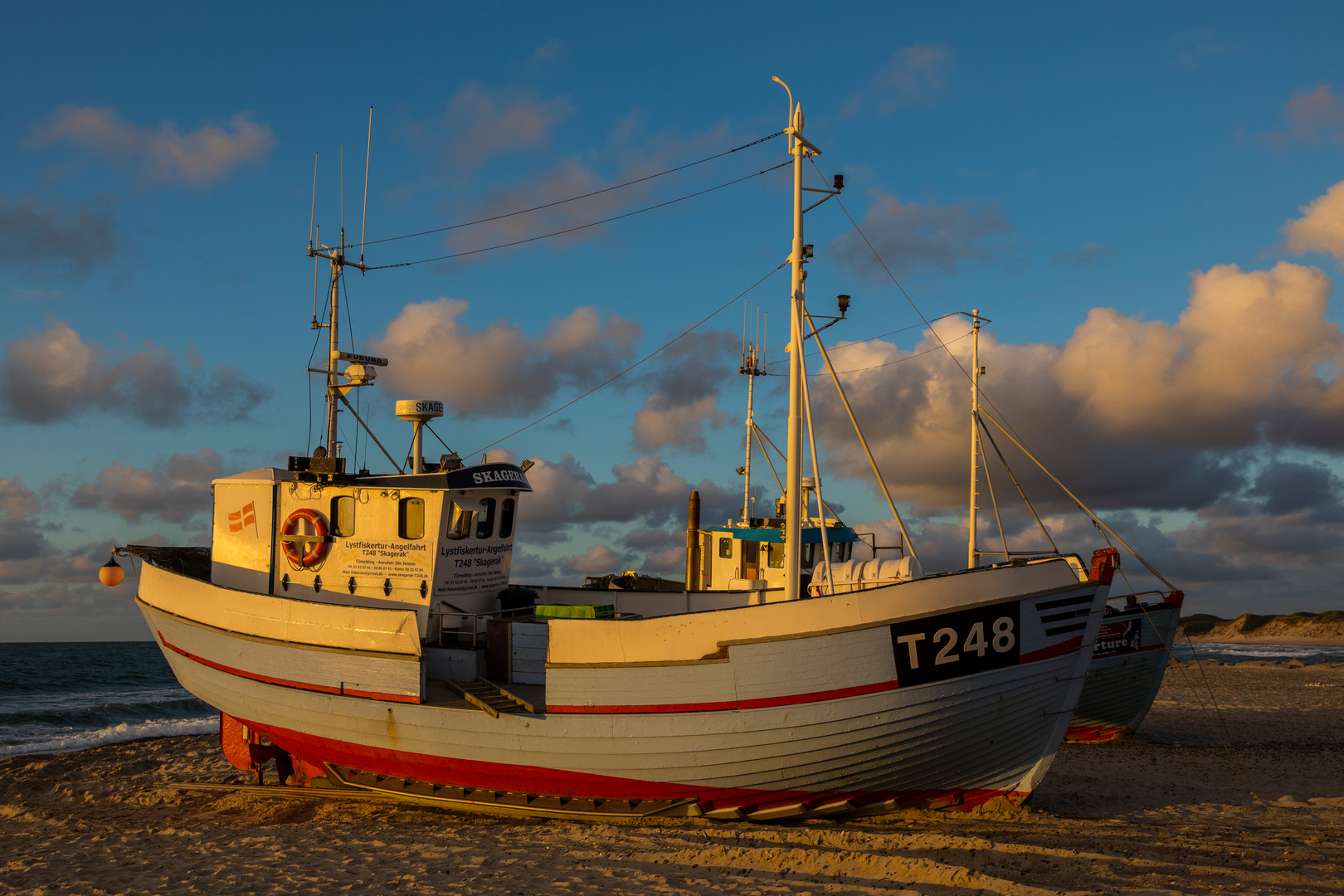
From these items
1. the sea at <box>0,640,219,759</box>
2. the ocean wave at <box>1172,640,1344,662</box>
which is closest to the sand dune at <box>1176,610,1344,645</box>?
the ocean wave at <box>1172,640,1344,662</box>

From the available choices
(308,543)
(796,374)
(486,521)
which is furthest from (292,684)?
(796,374)

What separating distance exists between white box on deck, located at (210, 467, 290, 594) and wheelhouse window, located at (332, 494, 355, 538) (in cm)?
99

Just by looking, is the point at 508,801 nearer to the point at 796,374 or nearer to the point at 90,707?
the point at 796,374

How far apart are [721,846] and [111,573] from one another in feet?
36.5

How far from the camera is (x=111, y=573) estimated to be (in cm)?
1348

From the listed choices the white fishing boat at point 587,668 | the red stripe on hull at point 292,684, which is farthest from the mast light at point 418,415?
the red stripe on hull at point 292,684

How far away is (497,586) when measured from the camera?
1280cm

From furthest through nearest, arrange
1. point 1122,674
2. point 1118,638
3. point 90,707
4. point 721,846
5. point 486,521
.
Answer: point 90,707 < point 1122,674 < point 1118,638 < point 486,521 < point 721,846

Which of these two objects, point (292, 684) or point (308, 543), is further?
point (308, 543)

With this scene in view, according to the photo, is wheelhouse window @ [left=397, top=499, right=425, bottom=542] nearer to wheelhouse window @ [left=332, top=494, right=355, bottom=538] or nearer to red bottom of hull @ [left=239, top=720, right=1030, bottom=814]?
wheelhouse window @ [left=332, top=494, right=355, bottom=538]

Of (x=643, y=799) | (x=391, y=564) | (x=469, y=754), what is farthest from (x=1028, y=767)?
(x=391, y=564)

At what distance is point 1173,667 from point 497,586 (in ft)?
119

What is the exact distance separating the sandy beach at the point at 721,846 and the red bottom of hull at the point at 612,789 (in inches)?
8.0

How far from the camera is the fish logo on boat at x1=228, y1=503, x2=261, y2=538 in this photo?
41.1 ft
